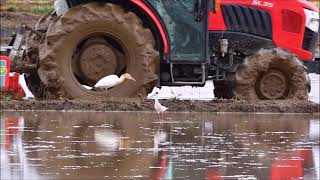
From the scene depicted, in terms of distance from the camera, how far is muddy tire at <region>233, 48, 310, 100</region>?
49.6 ft

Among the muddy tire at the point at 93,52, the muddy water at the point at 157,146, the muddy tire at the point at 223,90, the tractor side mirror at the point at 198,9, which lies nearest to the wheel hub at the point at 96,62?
the muddy tire at the point at 93,52

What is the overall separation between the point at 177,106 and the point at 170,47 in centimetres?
118

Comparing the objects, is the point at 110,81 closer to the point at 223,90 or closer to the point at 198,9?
the point at 198,9

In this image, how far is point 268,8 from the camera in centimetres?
1549

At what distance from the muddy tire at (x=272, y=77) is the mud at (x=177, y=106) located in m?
0.68

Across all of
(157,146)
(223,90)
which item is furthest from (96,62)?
(157,146)

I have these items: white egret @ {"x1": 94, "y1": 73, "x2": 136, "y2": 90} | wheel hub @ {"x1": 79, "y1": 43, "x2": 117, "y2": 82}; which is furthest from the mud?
wheel hub @ {"x1": 79, "y1": 43, "x2": 117, "y2": 82}

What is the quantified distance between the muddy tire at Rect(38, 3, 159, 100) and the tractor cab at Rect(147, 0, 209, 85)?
0.32 m

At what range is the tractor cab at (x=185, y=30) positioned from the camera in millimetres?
14547

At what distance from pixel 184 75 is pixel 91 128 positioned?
390 centimetres

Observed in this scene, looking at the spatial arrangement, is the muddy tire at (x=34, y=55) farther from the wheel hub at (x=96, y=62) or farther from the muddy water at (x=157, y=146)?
the muddy water at (x=157, y=146)

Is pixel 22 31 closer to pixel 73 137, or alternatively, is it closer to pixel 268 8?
pixel 268 8

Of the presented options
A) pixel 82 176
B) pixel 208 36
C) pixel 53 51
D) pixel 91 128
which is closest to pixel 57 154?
pixel 82 176

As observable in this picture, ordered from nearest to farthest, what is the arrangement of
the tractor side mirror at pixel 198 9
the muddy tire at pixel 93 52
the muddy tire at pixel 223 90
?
the muddy tire at pixel 93 52 < the tractor side mirror at pixel 198 9 < the muddy tire at pixel 223 90
